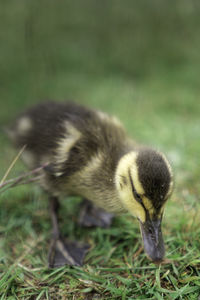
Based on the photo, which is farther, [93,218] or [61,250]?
[93,218]

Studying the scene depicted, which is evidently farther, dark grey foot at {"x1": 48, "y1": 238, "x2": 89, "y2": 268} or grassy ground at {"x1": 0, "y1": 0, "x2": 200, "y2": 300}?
dark grey foot at {"x1": 48, "y1": 238, "x2": 89, "y2": 268}

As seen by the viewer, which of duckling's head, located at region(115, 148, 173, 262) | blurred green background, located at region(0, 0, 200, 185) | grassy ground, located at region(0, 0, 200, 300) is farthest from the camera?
blurred green background, located at region(0, 0, 200, 185)

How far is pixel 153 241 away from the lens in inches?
49.7

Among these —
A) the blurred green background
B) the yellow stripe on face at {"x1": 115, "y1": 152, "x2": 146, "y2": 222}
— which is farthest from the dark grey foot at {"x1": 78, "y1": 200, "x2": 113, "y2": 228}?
the blurred green background

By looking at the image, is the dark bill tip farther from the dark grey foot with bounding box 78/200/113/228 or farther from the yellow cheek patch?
the dark grey foot with bounding box 78/200/113/228

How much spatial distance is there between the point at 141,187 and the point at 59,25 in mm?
2909

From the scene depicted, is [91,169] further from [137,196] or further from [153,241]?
[153,241]

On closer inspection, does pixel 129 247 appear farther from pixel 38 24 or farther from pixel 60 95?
pixel 38 24

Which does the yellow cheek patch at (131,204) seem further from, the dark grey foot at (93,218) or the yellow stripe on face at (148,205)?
the dark grey foot at (93,218)

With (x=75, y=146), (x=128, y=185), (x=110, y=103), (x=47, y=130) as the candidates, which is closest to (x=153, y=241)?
(x=128, y=185)

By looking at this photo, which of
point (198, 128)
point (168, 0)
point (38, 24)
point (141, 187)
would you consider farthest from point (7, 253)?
point (168, 0)

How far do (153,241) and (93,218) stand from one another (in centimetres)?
59

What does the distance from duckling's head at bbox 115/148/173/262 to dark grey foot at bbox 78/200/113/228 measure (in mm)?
431

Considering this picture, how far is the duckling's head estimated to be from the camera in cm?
123
